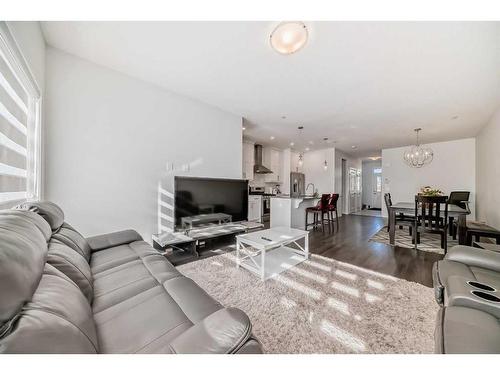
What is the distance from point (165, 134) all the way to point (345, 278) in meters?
3.23

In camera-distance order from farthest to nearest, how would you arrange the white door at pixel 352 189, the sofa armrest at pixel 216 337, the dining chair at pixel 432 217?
the white door at pixel 352 189
the dining chair at pixel 432 217
the sofa armrest at pixel 216 337

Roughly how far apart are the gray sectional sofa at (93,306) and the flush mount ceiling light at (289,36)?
206cm

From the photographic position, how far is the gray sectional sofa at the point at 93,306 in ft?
1.73

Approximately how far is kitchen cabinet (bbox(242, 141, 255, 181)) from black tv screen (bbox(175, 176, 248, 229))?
216 cm

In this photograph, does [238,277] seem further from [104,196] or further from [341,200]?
[341,200]

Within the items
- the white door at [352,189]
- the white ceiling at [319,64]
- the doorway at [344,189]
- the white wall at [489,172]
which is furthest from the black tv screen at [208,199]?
the white door at [352,189]

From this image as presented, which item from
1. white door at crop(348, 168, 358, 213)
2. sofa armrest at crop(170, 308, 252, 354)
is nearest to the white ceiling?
sofa armrest at crop(170, 308, 252, 354)

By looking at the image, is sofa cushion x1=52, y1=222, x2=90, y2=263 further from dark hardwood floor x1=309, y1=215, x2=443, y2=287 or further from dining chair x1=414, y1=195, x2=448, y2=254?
dining chair x1=414, y1=195, x2=448, y2=254

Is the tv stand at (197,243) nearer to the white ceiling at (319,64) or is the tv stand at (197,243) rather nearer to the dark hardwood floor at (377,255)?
the dark hardwood floor at (377,255)

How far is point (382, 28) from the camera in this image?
1.74 m

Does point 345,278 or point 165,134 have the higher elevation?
point 165,134
